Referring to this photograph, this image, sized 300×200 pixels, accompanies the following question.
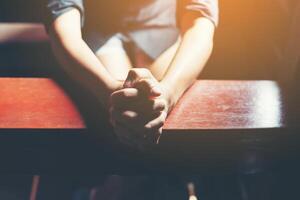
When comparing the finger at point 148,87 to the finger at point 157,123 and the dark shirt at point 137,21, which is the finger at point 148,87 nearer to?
the finger at point 157,123

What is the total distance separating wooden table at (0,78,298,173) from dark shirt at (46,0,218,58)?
0.40 m

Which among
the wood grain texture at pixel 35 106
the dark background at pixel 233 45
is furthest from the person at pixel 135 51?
the dark background at pixel 233 45

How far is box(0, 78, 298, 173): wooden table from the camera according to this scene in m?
1.23

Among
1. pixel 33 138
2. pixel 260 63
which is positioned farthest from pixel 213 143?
pixel 260 63

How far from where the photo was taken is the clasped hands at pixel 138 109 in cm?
113

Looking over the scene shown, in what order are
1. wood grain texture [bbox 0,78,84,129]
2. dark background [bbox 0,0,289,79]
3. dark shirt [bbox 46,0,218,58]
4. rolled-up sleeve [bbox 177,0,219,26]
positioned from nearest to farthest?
wood grain texture [bbox 0,78,84,129]
rolled-up sleeve [bbox 177,0,219,26]
dark shirt [bbox 46,0,218,58]
dark background [bbox 0,0,289,79]

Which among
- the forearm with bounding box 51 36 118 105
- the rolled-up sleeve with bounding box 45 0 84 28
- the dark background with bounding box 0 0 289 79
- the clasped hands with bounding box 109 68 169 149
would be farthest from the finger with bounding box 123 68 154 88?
the dark background with bounding box 0 0 289 79

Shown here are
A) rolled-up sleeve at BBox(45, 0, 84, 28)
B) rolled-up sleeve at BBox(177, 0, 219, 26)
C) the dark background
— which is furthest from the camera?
the dark background

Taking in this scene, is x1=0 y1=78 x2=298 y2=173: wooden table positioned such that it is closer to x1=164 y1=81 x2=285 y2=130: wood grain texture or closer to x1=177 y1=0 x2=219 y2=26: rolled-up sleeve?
x1=164 y1=81 x2=285 y2=130: wood grain texture

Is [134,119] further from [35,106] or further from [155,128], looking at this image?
[35,106]

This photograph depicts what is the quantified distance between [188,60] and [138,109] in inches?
15.3

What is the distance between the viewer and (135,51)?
5.68ft

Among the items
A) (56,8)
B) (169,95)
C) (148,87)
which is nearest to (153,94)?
(148,87)

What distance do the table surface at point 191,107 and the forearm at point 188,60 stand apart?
46 millimetres
